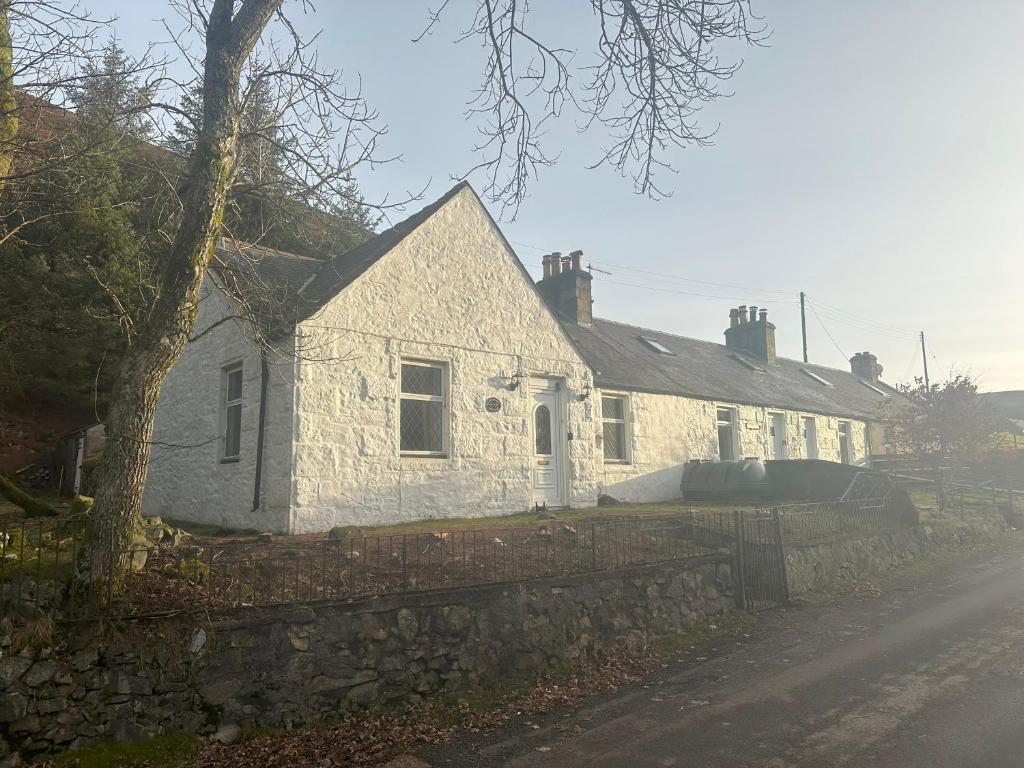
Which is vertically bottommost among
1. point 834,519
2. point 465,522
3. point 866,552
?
point 866,552

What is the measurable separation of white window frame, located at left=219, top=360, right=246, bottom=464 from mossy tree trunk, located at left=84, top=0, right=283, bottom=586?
18.1 ft

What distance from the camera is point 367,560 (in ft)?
24.4

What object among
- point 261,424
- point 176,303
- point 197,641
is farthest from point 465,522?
point 176,303

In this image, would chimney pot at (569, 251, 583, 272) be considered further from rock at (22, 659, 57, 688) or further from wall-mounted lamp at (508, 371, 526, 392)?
rock at (22, 659, 57, 688)

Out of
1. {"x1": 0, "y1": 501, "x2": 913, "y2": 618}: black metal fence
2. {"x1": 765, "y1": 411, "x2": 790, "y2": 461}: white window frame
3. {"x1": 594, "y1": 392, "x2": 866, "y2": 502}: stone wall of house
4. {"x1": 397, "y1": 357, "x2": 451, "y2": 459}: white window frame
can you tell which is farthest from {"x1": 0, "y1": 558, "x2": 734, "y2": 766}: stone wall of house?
{"x1": 765, "y1": 411, "x2": 790, "y2": 461}: white window frame

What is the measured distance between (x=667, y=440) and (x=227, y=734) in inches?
575

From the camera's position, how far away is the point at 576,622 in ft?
25.8

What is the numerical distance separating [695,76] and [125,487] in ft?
23.5

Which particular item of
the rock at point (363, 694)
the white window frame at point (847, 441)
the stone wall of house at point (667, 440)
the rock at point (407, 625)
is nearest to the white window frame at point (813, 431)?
the white window frame at point (847, 441)

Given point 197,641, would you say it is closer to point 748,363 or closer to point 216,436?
point 216,436

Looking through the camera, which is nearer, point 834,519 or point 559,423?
point 834,519

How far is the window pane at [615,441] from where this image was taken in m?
17.1

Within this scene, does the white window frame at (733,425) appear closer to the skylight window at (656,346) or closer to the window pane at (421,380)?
the skylight window at (656,346)

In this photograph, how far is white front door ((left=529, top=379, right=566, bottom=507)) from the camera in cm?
1401
